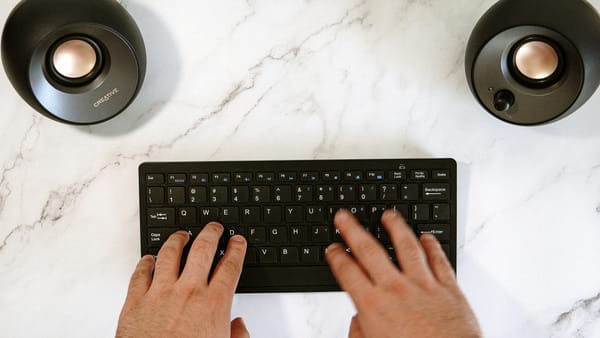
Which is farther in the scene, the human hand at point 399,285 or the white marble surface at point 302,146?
the white marble surface at point 302,146

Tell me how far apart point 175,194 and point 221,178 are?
8 cm

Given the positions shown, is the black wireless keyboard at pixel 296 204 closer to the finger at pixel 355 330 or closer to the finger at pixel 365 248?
the finger at pixel 365 248

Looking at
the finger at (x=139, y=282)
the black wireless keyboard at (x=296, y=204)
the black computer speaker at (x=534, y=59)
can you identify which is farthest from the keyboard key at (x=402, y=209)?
the finger at (x=139, y=282)

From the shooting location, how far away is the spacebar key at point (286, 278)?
812 millimetres

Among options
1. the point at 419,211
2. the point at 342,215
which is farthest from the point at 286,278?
the point at 419,211

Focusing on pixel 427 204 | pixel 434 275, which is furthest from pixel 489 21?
pixel 434 275

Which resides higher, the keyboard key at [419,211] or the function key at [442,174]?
the function key at [442,174]

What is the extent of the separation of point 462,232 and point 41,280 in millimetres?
765

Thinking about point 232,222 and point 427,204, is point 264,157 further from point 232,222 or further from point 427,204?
point 427,204

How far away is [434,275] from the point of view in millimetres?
771

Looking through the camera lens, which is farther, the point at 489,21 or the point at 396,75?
the point at 396,75

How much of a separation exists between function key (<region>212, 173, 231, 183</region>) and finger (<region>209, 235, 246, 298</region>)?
0.11 m

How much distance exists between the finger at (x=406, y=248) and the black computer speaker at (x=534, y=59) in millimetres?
237

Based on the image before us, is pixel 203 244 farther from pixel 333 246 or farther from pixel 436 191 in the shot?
pixel 436 191
